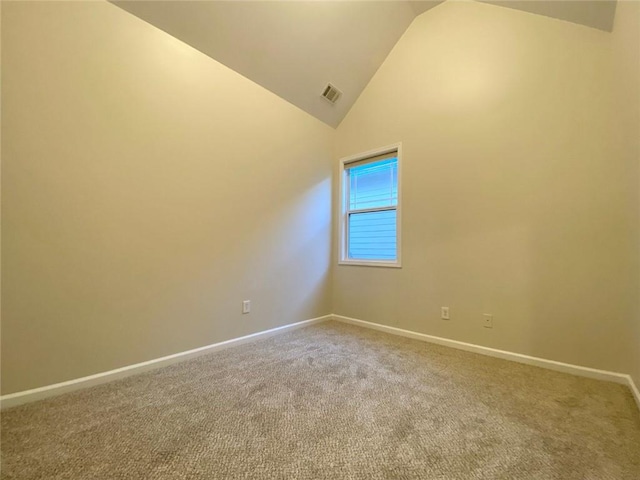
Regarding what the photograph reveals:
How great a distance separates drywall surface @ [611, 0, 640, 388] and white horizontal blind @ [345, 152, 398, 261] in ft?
5.76

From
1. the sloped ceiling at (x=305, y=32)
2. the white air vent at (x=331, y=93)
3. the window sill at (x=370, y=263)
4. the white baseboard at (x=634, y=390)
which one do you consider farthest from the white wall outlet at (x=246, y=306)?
the white baseboard at (x=634, y=390)

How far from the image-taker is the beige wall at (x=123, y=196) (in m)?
1.60

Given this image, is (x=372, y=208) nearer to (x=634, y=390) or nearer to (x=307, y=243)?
(x=307, y=243)

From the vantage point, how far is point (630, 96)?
1662 millimetres

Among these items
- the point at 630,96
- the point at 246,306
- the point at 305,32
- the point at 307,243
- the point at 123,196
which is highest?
the point at 305,32

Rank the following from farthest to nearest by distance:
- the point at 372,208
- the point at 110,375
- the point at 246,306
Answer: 1. the point at 372,208
2. the point at 246,306
3. the point at 110,375

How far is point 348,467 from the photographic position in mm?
1133

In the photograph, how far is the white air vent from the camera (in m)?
3.15

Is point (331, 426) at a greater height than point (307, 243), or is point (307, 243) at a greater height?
point (307, 243)

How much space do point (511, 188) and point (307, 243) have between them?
6.87 ft

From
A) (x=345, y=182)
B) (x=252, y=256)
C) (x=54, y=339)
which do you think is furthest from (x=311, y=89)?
(x=54, y=339)

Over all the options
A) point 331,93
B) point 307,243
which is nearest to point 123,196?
point 307,243

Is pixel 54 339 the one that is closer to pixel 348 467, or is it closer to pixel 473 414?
pixel 348 467

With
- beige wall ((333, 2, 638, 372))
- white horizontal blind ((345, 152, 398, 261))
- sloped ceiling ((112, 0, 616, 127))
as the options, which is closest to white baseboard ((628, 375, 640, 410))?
beige wall ((333, 2, 638, 372))
